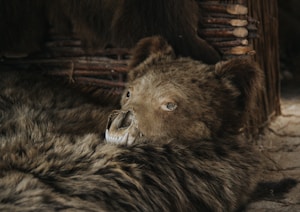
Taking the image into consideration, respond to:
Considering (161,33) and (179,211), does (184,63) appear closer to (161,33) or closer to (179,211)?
(161,33)

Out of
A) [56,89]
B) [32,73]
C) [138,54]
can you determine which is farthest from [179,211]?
[32,73]

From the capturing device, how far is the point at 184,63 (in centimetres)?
78

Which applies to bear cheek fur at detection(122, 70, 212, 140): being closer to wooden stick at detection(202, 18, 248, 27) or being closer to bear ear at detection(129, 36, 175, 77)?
bear ear at detection(129, 36, 175, 77)

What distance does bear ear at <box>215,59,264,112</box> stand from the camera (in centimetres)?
75

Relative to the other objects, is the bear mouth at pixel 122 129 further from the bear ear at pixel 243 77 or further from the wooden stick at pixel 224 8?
the wooden stick at pixel 224 8

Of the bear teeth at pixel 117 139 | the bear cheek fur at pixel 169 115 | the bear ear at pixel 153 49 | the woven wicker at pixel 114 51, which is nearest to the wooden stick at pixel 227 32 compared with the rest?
the woven wicker at pixel 114 51

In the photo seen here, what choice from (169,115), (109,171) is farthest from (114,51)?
(109,171)

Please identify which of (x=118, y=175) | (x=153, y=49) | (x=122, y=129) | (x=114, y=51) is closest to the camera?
(x=118, y=175)

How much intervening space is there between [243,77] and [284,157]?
39cm

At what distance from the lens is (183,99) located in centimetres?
69

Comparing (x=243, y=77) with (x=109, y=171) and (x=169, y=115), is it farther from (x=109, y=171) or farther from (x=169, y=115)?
(x=109, y=171)

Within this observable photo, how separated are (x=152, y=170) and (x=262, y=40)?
664mm

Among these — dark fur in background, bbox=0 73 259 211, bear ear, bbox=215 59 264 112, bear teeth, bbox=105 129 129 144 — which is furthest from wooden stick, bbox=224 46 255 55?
bear teeth, bbox=105 129 129 144

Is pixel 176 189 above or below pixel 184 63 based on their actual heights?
below
